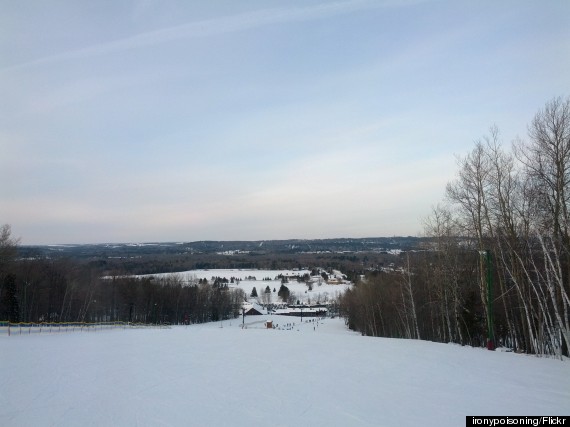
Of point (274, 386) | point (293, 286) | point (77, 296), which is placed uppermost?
point (274, 386)

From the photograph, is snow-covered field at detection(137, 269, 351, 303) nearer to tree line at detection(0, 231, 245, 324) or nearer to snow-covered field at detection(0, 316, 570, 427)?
tree line at detection(0, 231, 245, 324)

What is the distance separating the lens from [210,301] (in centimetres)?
9456

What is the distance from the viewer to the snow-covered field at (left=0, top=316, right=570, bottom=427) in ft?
29.6

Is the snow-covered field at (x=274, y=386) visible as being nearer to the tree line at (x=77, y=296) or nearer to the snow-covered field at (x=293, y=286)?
the tree line at (x=77, y=296)

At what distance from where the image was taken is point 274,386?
12.1 meters

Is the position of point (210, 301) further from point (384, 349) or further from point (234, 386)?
point (234, 386)

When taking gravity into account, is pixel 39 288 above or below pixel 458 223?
below

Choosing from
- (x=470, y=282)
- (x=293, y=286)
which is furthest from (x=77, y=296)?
(x=293, y=286)

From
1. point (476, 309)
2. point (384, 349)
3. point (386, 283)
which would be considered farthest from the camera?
point (386, 283)

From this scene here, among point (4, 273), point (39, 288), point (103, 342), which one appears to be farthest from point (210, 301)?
point (103, 342)

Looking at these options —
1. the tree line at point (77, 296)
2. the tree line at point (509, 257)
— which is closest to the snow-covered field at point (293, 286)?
the tree line at point (77, 296)

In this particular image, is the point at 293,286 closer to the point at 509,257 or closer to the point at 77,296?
the point at 77,296

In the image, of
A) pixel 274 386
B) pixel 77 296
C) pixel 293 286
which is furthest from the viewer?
pixel 293 286

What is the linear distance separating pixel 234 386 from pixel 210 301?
8561cm
